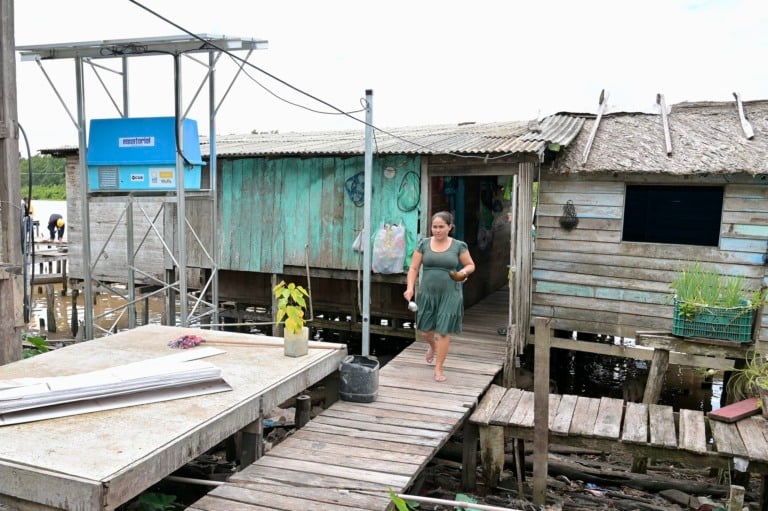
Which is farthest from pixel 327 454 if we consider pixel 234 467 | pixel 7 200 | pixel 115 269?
pixel 115 269

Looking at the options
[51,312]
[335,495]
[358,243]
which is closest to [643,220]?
[358,243]

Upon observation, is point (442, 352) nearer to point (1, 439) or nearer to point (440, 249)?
point (440, 249)

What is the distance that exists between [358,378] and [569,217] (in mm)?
4381

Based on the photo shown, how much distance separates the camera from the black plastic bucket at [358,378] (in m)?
6.10

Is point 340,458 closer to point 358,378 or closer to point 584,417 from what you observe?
point 358,378

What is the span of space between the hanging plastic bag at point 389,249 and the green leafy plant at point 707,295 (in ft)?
12.9

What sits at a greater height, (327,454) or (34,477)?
(34,477)

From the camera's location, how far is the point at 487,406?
6.48 m

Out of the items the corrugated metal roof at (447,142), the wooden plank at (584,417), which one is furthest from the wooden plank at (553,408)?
the corrugated metal roof at (447,142)

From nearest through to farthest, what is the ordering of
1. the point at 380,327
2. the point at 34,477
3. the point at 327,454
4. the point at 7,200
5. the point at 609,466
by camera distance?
the point at 34,477, the point at 327,454, the point at 7,200, the point at 609,466, the point at 380,327

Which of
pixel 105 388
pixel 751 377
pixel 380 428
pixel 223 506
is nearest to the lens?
pixel 223 506

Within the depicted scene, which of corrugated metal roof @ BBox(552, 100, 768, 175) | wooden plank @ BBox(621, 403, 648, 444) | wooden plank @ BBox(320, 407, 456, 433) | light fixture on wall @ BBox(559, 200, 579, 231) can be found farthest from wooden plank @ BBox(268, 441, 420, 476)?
corrugated metal roof @ BBox(552, 100, 768, 175)

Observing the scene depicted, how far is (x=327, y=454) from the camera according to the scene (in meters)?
4.93

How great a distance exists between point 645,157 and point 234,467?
663 centimetres
